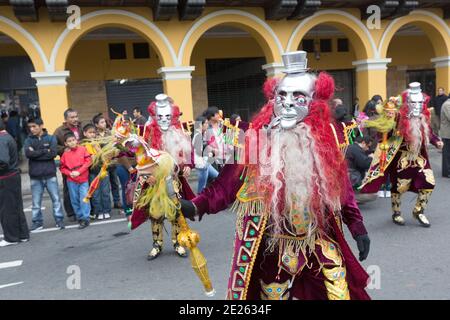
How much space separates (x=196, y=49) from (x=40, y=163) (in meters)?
9.69

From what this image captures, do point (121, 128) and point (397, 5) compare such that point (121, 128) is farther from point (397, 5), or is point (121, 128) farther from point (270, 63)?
point (397, 5)

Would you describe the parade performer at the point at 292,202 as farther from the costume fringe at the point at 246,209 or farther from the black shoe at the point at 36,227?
the black shoe at the point at 36,227

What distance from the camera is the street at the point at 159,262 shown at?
3.96 metres

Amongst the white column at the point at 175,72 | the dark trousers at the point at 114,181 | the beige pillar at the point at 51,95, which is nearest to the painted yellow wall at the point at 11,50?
the beige pillar at the point at 51,95

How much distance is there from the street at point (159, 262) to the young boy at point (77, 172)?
11.6 inches

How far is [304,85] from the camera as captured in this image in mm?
2395

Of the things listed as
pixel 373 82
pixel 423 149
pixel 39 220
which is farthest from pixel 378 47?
pixel 39 220

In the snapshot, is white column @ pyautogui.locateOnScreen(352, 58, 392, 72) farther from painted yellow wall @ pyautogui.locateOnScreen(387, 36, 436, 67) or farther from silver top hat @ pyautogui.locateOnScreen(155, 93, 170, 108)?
silver top hat @ pyautogui.locateOnScreen(155, 93, 170, 108)

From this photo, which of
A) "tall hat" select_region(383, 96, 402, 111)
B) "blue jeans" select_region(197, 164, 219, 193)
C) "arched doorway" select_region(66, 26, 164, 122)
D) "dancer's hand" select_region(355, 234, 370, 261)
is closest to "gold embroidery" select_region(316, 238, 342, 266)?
"dancer's hand" select_region(355, 234, 370, 261)

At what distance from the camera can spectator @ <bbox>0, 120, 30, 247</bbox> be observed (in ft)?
18.9

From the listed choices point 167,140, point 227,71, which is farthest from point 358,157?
point 227,71

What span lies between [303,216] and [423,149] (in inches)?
Result: 149

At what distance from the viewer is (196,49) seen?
15.0m

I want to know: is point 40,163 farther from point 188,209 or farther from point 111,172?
point 188,209
